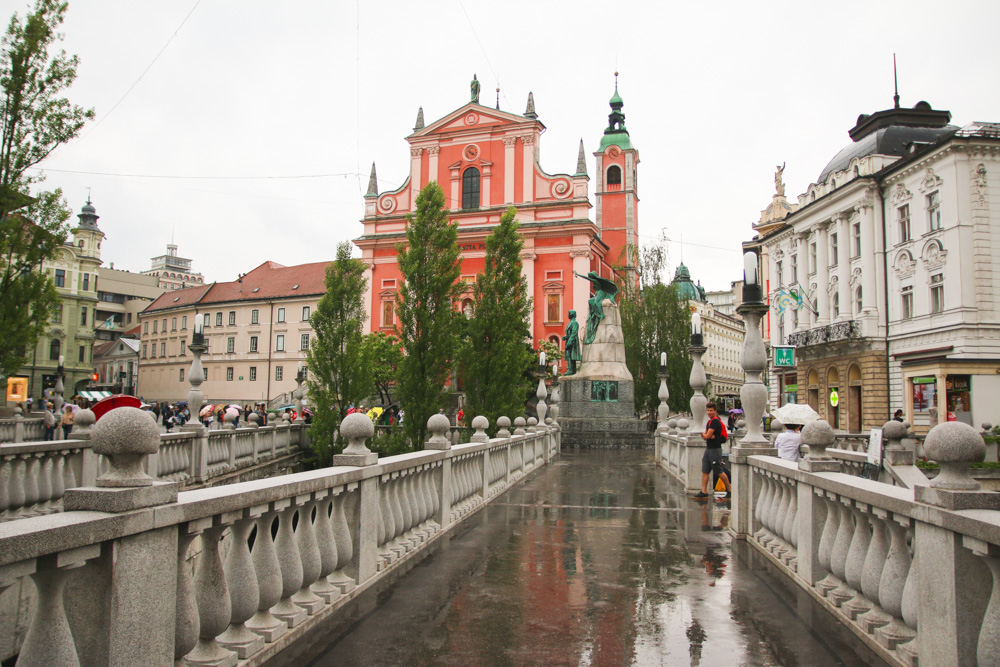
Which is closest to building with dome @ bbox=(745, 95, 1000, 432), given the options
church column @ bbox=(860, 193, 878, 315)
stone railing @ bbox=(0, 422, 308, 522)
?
church column @ bbox=(860, 193, 878, 315)

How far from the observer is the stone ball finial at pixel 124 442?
9.07 feet

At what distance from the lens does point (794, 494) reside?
604cm

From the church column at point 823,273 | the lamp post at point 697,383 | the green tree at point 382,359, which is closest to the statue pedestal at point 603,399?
the lamp post at point 697,383

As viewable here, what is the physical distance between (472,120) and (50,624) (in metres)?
51.9

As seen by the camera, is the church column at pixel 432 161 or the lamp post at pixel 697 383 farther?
the church column at pixel 432 161

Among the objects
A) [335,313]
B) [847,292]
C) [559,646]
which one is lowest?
[559,646]

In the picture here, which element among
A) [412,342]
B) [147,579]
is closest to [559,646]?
[147,579]

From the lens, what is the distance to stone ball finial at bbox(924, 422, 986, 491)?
10.1 ft

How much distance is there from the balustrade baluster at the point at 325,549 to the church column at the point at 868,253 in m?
36.9

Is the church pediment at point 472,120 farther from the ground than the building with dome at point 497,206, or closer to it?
farther from the ground

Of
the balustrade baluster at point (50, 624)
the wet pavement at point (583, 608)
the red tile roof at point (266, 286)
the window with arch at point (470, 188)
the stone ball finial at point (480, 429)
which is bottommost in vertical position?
the wet pavement at point (583, 608)

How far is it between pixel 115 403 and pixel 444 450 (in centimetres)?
371

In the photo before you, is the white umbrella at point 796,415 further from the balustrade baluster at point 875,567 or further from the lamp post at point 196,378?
the lamp post at point 196,378

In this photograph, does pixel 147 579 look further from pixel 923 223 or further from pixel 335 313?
pixel 923 223
